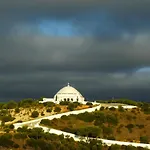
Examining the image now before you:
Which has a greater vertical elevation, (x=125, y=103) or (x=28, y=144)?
(x=125, y=103)

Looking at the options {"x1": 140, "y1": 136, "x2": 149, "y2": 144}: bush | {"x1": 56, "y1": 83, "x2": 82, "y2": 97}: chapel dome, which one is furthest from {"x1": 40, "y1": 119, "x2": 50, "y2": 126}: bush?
{"x1": 56, "y1": 83, "x2": 82, "y2": 97}: chapel dome

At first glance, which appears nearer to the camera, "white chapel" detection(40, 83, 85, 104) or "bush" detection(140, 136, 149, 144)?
"bush" detection(140, 136, 149, 144)

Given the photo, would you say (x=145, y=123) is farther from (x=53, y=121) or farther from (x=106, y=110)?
(x=53, y=121)

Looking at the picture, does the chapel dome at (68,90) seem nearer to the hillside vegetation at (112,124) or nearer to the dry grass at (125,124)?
the hillside vegetation at (112,124)

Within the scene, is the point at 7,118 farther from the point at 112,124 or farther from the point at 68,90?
the point at 68,90

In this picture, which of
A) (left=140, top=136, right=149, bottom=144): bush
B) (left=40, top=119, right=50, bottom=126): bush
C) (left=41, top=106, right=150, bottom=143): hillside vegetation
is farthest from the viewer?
(left=40, top=119, right=50, bottom=126): bush

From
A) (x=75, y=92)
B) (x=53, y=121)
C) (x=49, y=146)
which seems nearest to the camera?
(x=49, y=146)

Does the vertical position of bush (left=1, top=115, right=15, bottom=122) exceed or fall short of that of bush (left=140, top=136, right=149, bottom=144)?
it exceeds it

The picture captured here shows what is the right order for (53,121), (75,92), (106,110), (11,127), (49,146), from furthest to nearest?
(75,92) < (106,110) < (53,121) < (11,127) < (49,146)

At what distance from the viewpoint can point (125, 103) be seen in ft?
Result: 478

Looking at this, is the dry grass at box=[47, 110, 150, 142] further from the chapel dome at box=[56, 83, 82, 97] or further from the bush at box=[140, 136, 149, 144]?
the chapel dome at box=[56, 83, 82, 97]

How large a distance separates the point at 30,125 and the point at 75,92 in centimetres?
3447

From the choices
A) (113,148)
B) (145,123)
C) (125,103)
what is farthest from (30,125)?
(125,103)

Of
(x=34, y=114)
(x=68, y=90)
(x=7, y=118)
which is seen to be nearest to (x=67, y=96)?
(x=68, y=90)
